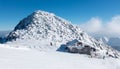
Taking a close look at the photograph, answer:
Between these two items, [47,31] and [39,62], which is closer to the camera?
[39,62]

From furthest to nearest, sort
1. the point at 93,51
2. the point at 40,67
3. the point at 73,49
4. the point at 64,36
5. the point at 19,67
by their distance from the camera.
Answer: the point at 64,36 → the point at 73,49 → the point at 93,51 → the point at 40,67 → the point at 19,67

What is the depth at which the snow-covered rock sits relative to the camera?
105 metres

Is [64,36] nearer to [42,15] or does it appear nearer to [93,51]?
[42,15]

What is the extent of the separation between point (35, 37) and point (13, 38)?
11.6m

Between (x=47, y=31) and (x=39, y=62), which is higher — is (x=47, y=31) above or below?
above

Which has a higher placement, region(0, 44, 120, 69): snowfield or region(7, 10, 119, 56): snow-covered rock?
region(7, 10, 119, 56): snow-covered rock

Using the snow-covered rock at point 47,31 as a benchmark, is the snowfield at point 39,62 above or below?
below

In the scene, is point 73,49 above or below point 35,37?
below

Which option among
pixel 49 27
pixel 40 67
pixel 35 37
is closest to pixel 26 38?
pixel 35 37

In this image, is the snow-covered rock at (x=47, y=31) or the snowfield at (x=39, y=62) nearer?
the snowfield at (x=39, y=62)

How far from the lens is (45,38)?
104125 millimetres

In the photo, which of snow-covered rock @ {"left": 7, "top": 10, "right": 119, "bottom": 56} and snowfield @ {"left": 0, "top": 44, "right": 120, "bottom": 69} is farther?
snow-covered rock @ {"left": 7, "top": 10, "right": 119, "bottom": 56}

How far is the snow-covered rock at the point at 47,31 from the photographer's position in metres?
105

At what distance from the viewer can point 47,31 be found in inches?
4488
